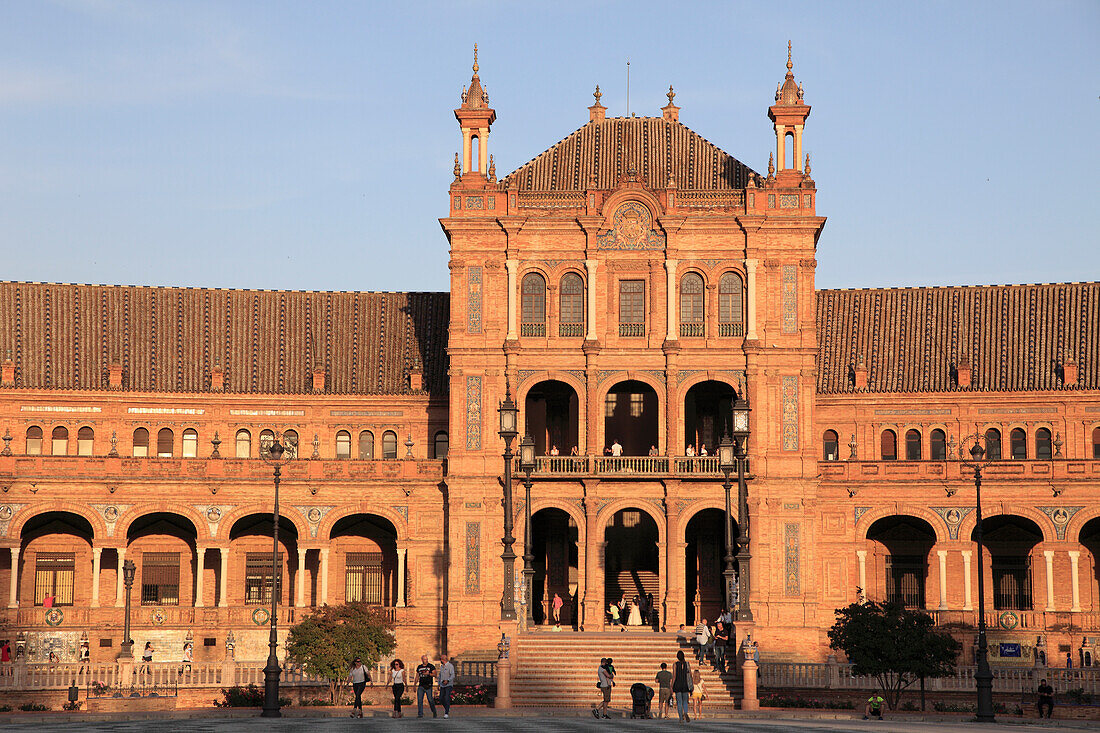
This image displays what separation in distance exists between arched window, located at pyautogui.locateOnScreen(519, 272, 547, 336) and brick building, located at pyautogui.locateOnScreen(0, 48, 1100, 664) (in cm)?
14

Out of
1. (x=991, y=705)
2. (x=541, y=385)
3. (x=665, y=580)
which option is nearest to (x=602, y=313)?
(x=541, y=385)

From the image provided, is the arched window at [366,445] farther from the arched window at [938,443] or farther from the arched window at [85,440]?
the arched window at [938,443]

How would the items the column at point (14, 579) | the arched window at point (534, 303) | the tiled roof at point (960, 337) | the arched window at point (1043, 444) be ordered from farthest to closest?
the tiled roof at point (960, 337), the arched window at point (1043, 444), the column at point (14, 579), the arched window at point (534, 303)

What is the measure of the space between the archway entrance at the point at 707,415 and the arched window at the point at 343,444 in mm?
15674

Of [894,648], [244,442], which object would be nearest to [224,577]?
[244,442]

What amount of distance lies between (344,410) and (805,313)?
70.4 feet

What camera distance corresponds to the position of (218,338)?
7544 centimetres

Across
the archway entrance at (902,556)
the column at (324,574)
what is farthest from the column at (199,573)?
the archway entrance at (902,556)

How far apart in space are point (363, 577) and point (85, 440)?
44.6ft

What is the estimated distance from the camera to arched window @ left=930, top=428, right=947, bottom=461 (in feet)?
240

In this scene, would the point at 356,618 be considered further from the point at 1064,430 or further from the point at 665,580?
the point at 1064,430

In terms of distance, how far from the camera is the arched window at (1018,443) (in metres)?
72.4

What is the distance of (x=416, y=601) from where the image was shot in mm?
69375

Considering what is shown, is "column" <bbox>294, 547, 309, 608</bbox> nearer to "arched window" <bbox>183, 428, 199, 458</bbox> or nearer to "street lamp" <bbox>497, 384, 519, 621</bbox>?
"arched window" <bbox>183, 428, 199, 458</bbox>
